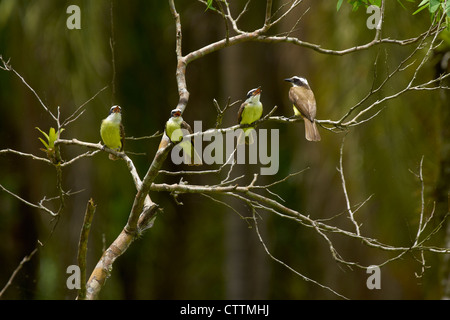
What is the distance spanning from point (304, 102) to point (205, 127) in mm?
5749

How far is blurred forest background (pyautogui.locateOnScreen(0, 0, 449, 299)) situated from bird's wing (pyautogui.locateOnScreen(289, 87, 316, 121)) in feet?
2.94

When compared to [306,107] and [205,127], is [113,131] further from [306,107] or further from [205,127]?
[205,127]

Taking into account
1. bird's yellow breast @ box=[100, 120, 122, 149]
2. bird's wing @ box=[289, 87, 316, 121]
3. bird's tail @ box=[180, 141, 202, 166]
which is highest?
bird's wing @ box=[289, 87, 316, 121]

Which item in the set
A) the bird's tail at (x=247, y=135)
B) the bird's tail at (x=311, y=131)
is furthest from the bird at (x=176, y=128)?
the bird's tail at (x=311, y=131)

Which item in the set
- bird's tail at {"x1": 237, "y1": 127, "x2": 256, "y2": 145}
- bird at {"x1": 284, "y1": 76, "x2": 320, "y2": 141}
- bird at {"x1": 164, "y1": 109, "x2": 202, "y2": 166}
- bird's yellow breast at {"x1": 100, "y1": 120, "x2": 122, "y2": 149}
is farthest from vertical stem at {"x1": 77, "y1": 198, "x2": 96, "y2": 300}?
bird at {"x1": 284, "y1": 76, "x2": 320, "y2": 141}

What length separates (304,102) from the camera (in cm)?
520

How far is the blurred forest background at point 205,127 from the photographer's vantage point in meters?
6.97

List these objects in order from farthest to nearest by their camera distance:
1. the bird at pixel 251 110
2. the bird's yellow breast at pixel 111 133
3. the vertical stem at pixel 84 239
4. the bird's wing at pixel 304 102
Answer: the bird's wing at pixel 304 102 → the bird at pixel 251 110 → the bird's yellow breast at pixel 111 133 → the vertical stem at pixel 84 239

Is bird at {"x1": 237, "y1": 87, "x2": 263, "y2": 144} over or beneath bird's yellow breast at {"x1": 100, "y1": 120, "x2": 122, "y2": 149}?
over

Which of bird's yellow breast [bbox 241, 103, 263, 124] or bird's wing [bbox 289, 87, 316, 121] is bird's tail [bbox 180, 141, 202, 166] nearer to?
bird's yellow breast [bbox 241, 103, 263, 124]

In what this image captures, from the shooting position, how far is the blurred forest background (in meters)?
6.97

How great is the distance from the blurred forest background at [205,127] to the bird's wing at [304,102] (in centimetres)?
90

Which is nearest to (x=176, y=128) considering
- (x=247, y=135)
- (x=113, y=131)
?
(x=113, y=131)

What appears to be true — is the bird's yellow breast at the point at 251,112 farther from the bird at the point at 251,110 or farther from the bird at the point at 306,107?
the bird at the point at 306,107
